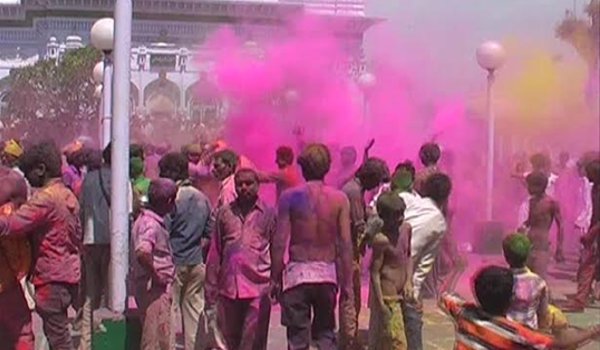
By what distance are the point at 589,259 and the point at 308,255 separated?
4.47 metres

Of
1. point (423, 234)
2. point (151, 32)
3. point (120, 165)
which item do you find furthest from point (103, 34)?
point (151, 32)

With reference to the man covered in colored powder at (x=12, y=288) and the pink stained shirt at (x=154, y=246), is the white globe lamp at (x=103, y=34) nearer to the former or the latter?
the pink stained shirt at (x=154, y=246)

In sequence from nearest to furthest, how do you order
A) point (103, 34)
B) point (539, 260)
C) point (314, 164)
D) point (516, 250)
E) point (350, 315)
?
point (516, 250), point (314, 164), point (350, 315), point (539, 260), point (103, 34)

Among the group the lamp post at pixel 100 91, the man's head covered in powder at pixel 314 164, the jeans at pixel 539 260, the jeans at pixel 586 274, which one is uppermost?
the lamp post at pixel 100 91

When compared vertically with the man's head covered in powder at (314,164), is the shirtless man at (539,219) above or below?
below

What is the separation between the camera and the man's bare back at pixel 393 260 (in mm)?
7172

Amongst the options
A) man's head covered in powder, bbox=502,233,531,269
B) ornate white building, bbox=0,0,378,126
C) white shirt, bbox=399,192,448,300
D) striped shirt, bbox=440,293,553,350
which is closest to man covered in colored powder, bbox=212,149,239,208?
white shirt, bbox=399,192,448,300

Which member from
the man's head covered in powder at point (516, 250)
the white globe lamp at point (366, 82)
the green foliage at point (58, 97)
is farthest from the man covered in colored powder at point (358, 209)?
the green foliage at point (58, 97)

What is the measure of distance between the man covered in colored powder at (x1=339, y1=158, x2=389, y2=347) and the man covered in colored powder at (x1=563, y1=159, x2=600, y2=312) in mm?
2648

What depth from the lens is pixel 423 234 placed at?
299 inches

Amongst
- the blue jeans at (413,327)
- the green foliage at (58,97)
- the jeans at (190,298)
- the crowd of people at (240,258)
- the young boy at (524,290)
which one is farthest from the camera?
the green foliage at (58,97)

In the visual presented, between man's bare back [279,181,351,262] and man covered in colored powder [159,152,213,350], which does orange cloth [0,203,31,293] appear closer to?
man covered in colored powder [159,152,213,350]

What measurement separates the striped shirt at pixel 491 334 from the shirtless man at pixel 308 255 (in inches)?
82.6

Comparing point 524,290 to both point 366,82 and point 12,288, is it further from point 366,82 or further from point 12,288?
point 366,82
